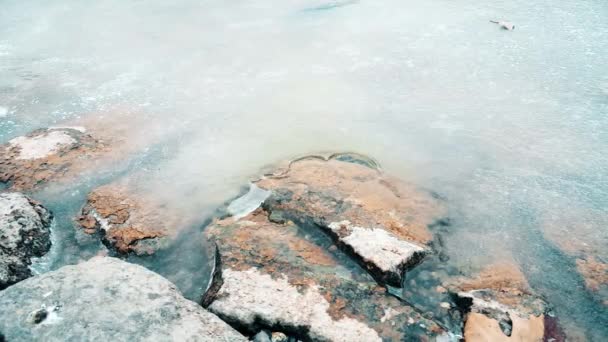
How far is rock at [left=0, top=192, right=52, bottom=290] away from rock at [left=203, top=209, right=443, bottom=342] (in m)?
1.00

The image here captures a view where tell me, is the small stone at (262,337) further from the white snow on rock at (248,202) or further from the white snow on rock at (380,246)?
the white snow on rock at (248,202)

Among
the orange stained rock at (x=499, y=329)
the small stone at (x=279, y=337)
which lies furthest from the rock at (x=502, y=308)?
the small stone at (x=279, y=337)

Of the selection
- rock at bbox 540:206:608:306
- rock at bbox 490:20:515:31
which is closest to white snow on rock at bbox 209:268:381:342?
rock at bbox 540:206:608:306

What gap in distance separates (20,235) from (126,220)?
54cm

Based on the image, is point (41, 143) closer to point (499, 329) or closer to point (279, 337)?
point (279, 337)

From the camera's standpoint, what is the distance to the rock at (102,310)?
161 cm

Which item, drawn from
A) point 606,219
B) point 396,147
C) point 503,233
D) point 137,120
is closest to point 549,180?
point 606,219

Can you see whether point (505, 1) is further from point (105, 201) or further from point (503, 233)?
point (105, 201)

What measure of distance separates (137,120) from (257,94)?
3.42ft

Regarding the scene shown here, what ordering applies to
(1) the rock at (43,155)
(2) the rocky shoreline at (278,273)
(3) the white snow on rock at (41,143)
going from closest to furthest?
1. (2) the rocky shoreline at (278,273)
2. (1) the rock at (43,155)
3. (3) the white snow on rock at (41,143)

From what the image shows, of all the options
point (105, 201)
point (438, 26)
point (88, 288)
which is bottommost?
point (105, 201)

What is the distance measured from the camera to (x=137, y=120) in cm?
353

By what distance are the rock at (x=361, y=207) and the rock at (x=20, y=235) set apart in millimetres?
1289

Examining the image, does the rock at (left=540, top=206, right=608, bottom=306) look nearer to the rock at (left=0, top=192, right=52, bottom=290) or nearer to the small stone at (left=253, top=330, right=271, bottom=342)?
the small stone at (left=253, top=330, right=271, bottom=342)
